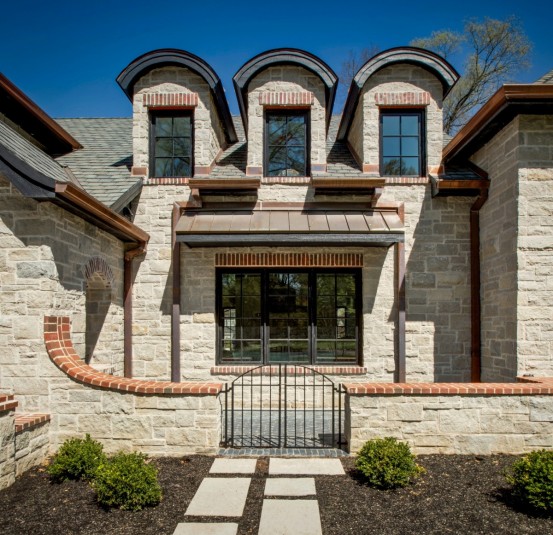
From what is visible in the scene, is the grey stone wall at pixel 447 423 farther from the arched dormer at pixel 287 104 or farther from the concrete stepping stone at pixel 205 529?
the arched dormer at pixel 287 104

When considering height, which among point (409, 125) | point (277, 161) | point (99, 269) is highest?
point (409, 125)

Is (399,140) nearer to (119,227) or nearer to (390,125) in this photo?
(390,125)

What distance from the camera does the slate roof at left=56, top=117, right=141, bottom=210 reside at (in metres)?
8.61

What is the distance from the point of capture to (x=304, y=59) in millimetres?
9148

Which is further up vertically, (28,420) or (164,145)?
(164,145)

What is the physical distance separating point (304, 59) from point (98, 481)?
822 centimetres

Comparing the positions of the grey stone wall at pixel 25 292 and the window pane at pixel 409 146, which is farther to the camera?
the window pane at pixel 409 146

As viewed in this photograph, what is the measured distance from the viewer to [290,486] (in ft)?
16.1

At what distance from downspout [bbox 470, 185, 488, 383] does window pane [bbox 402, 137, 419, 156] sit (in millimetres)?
1667

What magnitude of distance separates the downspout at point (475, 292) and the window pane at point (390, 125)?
7.23ft

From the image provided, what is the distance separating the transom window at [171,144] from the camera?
9547mm

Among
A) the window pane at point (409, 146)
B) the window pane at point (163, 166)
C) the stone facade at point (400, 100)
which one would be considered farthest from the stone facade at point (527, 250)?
the window pane at point (163, 166)

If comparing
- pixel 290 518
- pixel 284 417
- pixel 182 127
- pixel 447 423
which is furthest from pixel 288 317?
pixel 290 518

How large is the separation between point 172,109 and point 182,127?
0.41 m
